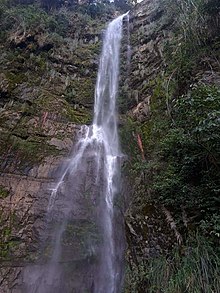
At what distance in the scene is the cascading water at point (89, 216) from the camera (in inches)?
253

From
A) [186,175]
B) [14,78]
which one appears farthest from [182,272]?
[14,78]

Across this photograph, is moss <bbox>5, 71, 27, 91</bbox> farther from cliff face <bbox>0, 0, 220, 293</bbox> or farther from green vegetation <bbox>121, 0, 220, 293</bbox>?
green vegetation <bbox>121, 0, 220, 293</bbox>

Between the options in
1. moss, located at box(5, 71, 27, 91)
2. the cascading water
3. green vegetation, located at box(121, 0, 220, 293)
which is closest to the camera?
green vegetation, located at box(121, 0, 220, 293)

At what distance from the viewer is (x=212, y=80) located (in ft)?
27.0

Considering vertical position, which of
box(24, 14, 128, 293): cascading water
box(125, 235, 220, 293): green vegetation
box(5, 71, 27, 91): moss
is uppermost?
box(5, 71, 27, 91): moss

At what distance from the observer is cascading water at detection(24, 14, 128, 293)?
6.43m

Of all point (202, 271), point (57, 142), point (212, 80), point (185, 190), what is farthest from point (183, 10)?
point (202, 271)

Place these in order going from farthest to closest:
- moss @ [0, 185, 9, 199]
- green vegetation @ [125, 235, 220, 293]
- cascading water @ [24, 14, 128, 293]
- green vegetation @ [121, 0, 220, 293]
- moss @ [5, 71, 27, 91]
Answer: moss @ [5, 71, 27, 91] → moss @ [0, 185, 9, 199] → cascading water @ [24, 14, 128, 293] → green vegetation @ [121, 0, 220, 293] → green vegetation @ [125, 235, 220, 293]

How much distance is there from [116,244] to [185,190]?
2.10m

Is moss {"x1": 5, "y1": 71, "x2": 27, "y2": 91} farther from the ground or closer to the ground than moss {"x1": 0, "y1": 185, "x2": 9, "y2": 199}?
farther from the ground

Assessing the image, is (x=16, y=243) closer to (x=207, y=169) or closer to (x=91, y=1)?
(x=207, y=169)

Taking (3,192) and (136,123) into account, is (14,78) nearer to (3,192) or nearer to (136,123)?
(136,123)

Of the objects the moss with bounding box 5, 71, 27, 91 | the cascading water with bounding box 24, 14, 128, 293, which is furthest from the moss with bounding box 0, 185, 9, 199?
the moss with bounding box 5, 71, 27, 91

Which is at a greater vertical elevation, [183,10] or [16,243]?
[183,10]
